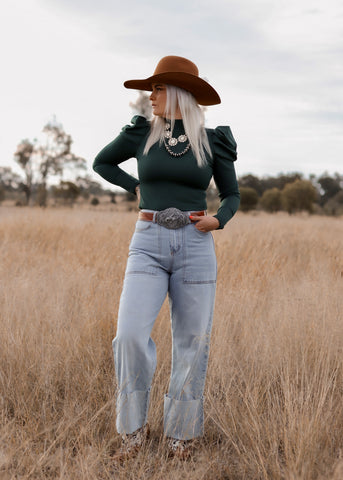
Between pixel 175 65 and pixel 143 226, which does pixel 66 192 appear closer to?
pixel 175 65

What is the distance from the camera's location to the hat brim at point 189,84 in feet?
7.77

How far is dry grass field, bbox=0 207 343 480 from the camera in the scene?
86.0 inches

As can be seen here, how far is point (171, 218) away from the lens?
2271 millimetres

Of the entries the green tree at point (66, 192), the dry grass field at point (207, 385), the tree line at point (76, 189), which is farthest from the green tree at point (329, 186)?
the dry grass field at point (207, 385)

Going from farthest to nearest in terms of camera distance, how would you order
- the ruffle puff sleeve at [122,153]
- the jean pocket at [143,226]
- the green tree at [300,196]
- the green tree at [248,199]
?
1. the green tree at [248,199]
2. the green tree at [300,196]
3. the ruffle puff sleeve at [122,153]
4. the jean pocket at [143,226]

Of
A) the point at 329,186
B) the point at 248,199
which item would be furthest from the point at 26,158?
the point at 329,186

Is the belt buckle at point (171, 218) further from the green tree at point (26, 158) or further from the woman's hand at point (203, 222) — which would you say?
the green tree at point (26, 158)

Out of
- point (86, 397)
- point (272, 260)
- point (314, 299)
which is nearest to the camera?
point (86, 397)

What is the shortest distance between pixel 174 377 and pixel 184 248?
72 cm

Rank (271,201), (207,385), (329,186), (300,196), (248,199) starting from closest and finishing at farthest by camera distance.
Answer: (207,385) → (300,196) → (248,199) → (271,201) → (329,186)

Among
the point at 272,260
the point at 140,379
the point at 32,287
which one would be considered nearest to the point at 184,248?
the point at 140,379

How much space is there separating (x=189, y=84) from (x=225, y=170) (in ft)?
1.62

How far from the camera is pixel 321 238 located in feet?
28.1

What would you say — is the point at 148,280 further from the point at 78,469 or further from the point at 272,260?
the point at 272,260
